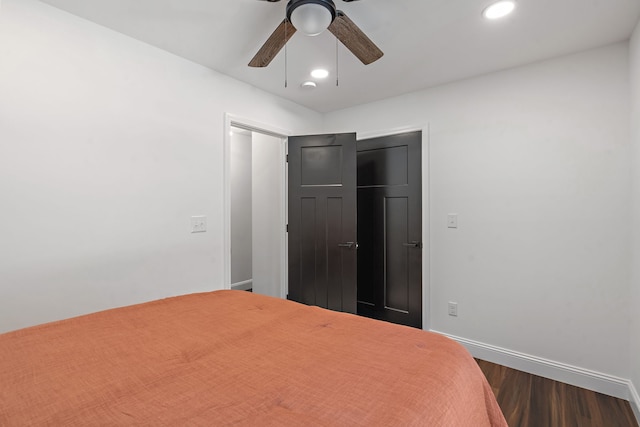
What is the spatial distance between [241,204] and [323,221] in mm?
1864

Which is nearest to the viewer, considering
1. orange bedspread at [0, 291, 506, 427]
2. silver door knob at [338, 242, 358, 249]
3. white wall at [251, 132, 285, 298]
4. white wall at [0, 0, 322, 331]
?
orange bedspread at [0, 291, 506, 427]

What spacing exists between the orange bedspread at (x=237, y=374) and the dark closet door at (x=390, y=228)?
1.93m

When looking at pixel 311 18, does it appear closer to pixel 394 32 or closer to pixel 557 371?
pixel 394 32

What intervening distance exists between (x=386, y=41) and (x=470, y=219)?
1656 millimetres

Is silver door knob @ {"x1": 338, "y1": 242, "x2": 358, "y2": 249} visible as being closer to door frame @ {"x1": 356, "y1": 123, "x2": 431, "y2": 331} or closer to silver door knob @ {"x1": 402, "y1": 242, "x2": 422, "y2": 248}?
silver door knob @ {"x1": 402, "y1": 242, "x2": 422, "y2": 248}

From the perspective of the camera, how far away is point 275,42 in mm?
1810

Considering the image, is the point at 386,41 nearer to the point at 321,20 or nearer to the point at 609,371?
the point at 321,20

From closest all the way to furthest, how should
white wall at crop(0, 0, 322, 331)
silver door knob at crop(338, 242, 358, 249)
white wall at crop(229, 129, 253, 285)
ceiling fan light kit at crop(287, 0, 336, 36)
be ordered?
1. ceiling fan light kit at crop(287, 0, 336, 36)
2. white wall at crop(0, 0, 322, 331)
3. silver door knob at crop(338, 242, 358, 249)
4. white wall at crop(229, 129, 253, 285)

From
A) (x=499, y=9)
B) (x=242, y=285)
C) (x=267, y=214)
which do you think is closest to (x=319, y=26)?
(x=499, y=9)

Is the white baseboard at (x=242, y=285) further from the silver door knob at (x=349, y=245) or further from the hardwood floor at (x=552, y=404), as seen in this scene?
the hardwood floor at (x=552, y=404)

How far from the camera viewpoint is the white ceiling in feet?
5.85

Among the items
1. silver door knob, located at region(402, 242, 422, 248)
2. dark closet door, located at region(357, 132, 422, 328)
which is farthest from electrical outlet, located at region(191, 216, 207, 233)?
silver door knob, located at region(402, 242, 422, 248)

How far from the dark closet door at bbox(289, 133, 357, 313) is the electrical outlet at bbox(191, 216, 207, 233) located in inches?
41.6

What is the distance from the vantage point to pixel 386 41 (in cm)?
214
